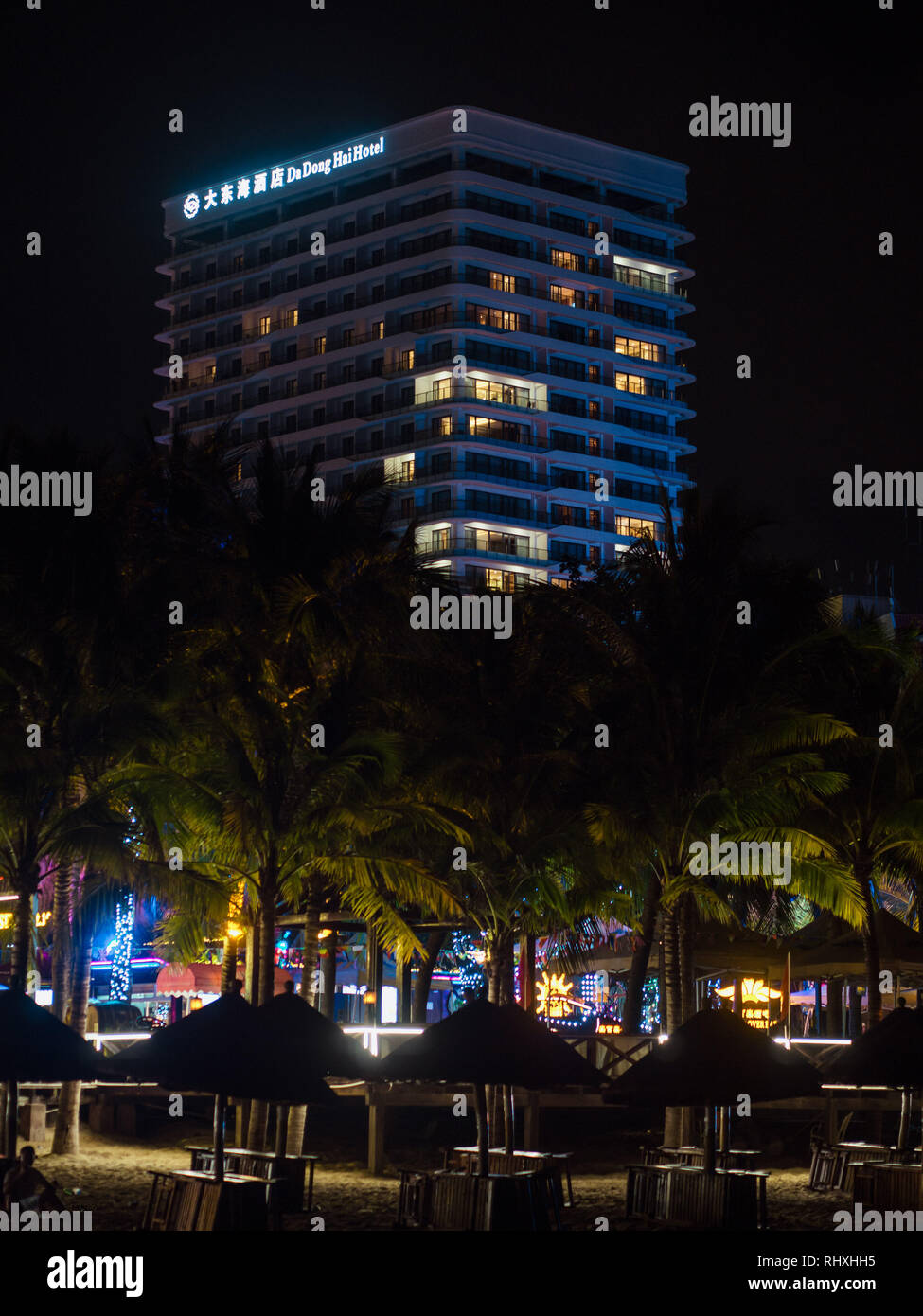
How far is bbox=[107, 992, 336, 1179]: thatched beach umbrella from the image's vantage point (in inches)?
785

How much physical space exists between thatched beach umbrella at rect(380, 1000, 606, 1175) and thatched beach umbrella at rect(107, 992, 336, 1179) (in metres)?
1.28

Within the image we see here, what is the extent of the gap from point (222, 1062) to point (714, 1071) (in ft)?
20.3

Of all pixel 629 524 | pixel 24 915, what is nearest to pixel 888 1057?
pixel 24 915

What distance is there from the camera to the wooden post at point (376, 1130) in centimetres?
3002

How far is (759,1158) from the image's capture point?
3269cm

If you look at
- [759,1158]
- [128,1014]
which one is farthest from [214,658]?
[128,1014]

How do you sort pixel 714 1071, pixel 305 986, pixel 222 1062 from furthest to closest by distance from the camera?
pixel 305 986
pixel 714 1071
pixel 222 1062

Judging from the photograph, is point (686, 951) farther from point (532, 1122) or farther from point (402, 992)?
point (402, 992)

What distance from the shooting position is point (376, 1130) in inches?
1196

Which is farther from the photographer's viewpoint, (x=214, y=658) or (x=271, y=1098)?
(x=214, y=658)

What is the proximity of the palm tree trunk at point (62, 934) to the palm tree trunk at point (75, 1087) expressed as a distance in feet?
1.25

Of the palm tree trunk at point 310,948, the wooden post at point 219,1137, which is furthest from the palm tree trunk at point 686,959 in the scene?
the wooden post at point 219,1137
